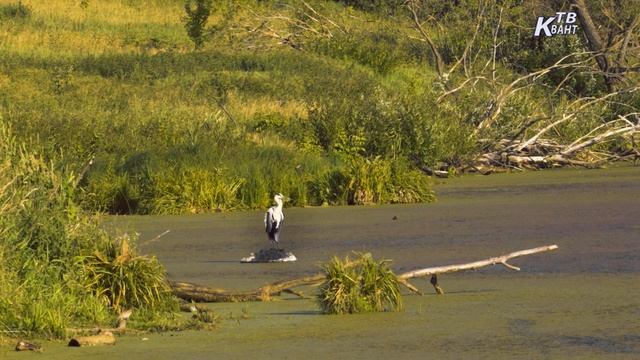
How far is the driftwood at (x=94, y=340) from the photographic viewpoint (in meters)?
10.4

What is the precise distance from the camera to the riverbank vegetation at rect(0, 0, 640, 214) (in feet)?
78.1

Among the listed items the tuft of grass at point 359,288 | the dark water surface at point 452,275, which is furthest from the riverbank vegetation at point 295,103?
the tuft of grass at point 359,288

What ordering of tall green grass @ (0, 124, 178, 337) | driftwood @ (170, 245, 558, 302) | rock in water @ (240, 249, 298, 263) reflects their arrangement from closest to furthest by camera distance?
tall green grass @ (0, 124, 178, 337) → driftwood @ (170, 245, 558, 302) → rock in water @ (240, 249, 298, 263)

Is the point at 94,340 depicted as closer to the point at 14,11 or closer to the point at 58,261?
the point at 58,261

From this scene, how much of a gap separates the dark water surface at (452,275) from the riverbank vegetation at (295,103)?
1026 mm

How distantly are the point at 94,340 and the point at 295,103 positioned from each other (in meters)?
24.0

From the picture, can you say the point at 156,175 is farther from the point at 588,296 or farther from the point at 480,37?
the point at 480,37

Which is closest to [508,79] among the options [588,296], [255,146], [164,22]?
[255,146]

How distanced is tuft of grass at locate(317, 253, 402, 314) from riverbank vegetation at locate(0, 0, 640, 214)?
8.58 m

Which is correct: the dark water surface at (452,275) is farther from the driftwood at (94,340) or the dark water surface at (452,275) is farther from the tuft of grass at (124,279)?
the tuft of grass at (124,279)

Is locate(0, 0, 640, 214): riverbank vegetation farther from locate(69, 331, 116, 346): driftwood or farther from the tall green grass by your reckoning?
locate(69, 331, 116, 346): driftwood

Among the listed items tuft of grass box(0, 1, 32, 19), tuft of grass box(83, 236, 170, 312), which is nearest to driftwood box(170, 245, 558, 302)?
tuft of grass box(83, 236, 170, 312)

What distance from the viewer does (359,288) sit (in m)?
11.7

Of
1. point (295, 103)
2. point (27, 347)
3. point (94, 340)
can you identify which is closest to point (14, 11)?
point (295, 103)
